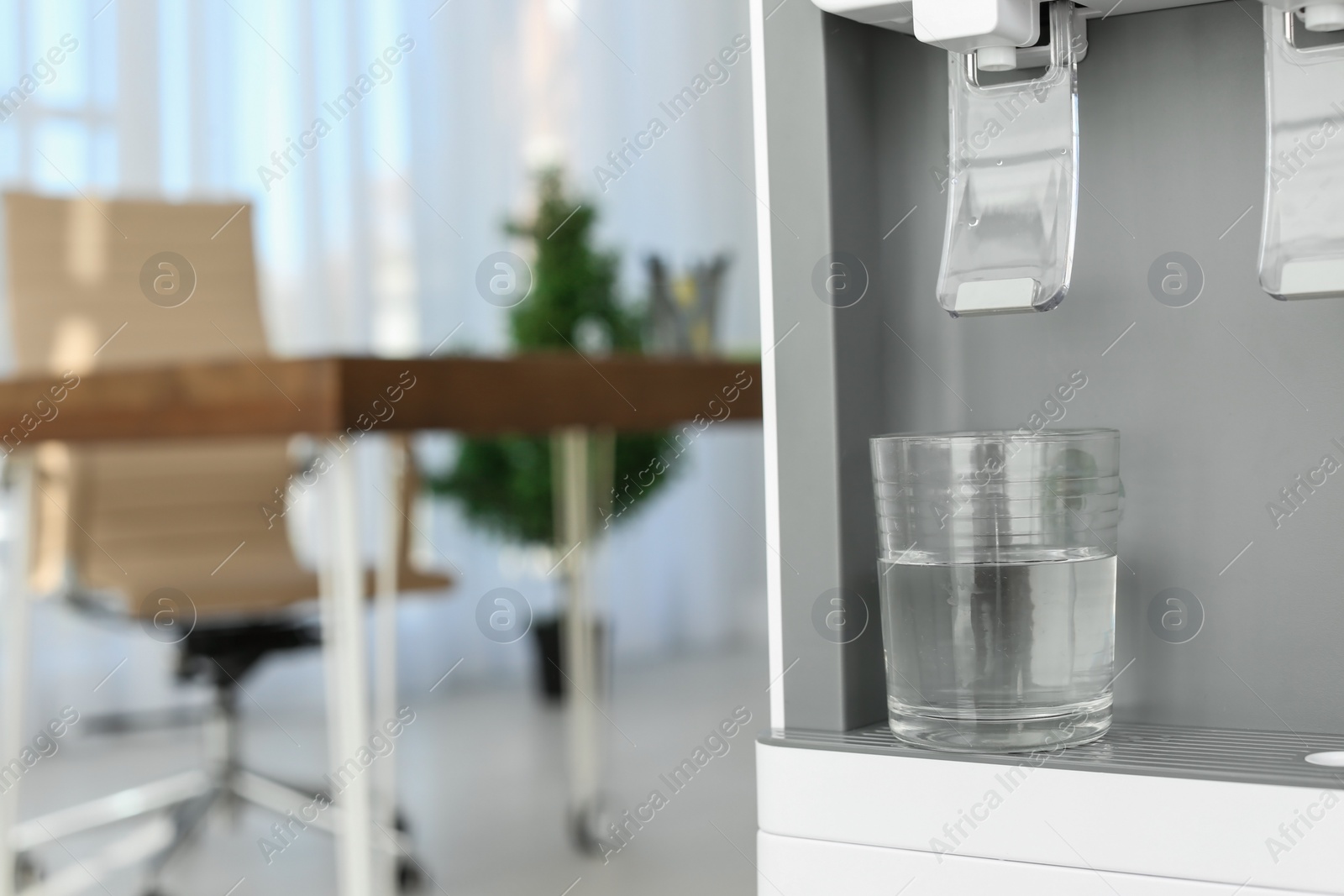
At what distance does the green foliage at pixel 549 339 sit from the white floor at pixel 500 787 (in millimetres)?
504

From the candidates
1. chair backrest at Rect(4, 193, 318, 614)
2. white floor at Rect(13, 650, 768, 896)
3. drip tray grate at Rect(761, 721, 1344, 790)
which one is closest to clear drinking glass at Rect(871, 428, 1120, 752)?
drip tray grate at Rect(761, 721, 1344, 790)

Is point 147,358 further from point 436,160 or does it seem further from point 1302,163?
point 1302,163

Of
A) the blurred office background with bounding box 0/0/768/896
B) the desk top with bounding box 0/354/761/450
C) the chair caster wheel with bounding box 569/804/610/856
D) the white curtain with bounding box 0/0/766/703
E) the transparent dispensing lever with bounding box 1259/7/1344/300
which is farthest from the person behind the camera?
the white curtain with bounding box 0/0/766/703

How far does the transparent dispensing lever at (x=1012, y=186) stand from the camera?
1.98 feet

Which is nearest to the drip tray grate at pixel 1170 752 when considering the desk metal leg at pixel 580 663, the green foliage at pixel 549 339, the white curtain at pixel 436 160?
the desk metal leg at pixel 580 663

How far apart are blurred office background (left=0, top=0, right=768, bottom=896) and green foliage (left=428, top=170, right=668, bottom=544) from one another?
13 centimetres

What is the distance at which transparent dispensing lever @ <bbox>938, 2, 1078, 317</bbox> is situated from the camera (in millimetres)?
604

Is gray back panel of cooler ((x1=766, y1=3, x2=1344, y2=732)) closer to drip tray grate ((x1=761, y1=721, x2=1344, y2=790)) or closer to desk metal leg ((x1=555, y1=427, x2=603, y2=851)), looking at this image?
drip tray grate ((x1=761, y1=721, x2=1344, y2=790))

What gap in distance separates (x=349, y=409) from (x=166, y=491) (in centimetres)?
129

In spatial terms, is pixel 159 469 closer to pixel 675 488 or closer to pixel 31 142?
pixel 31 142

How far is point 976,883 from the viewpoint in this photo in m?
0.62

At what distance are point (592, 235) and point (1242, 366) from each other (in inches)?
118

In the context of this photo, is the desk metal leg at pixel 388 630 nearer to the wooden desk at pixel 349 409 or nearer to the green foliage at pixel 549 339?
the wooden desk at pixel 349 409

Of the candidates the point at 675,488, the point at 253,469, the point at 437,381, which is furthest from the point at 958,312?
the point at 675,488
